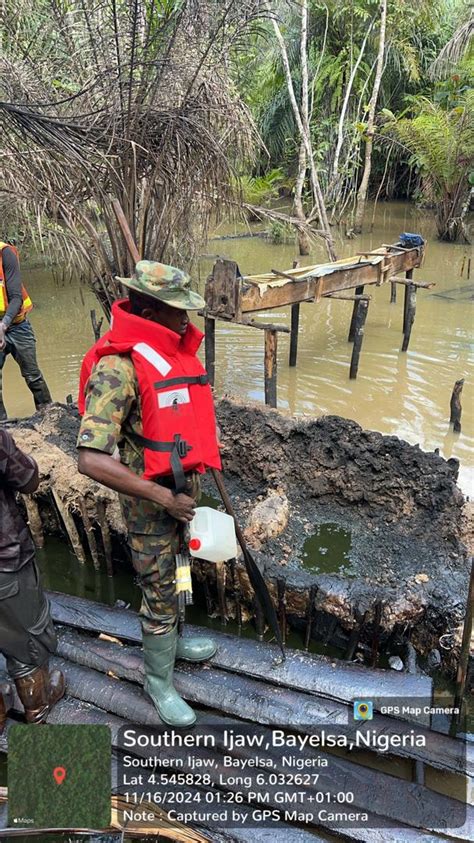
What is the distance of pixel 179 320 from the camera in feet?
8.13

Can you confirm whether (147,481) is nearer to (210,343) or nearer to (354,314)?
(210,343)

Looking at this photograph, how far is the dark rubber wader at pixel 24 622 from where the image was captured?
264cm

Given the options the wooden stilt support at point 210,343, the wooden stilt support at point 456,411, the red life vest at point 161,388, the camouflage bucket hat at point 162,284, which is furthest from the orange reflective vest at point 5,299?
the wooden stilt support at point 456,411

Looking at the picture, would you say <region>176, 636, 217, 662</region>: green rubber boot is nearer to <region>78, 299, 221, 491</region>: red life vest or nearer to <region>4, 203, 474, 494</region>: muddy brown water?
<region>78, 299, 221, 491</region>: red life vest

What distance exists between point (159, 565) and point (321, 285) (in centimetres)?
541

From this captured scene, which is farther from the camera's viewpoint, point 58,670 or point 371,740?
point 58,670

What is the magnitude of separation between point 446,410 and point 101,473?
5867mm

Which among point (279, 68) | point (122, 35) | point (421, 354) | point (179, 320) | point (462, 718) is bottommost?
point (462, 718)

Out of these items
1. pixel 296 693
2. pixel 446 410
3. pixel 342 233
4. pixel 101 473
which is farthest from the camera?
pixel 342 233

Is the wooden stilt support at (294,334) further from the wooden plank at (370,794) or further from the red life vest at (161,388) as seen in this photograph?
the wooden plank at (370,794)

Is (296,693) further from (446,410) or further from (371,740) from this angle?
(446,410)

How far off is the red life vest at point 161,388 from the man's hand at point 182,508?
0.23 ft

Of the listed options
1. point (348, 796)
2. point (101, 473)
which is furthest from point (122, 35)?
point (348, 796)

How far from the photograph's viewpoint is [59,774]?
255 cm
